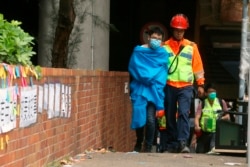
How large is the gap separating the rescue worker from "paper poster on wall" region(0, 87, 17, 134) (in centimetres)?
435

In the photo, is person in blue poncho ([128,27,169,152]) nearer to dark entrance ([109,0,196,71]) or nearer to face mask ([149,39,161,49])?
face mask ([149,39,161,49])

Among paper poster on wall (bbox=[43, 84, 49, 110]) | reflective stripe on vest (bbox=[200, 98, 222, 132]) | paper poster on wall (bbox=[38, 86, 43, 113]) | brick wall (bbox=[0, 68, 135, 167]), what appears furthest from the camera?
reflective stripe on vest (bbox=[200, 98, 222, 132])

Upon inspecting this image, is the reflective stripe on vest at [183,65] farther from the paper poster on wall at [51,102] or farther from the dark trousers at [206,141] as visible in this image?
the dark trousers at [206,141]

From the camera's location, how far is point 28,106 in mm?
6934

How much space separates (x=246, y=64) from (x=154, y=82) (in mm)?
1731

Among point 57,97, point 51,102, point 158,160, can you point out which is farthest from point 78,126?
point 51,102

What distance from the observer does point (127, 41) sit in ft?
81.9

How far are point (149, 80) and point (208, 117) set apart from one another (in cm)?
328

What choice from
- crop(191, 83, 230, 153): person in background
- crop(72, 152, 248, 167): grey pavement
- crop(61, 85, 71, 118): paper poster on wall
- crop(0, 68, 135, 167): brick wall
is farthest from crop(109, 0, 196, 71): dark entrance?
crop(61, 85, 71, 118): paper poster on wall

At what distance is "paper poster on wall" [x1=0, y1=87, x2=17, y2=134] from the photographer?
6105 mm

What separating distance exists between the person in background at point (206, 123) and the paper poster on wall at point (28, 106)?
253 inches

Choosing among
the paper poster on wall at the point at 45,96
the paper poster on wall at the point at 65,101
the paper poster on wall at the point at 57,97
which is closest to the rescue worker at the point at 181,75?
the paper poster on wall at the point at 65,101

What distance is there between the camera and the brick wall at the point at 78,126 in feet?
22.6

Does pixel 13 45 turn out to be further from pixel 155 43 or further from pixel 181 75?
pixel 181 75
